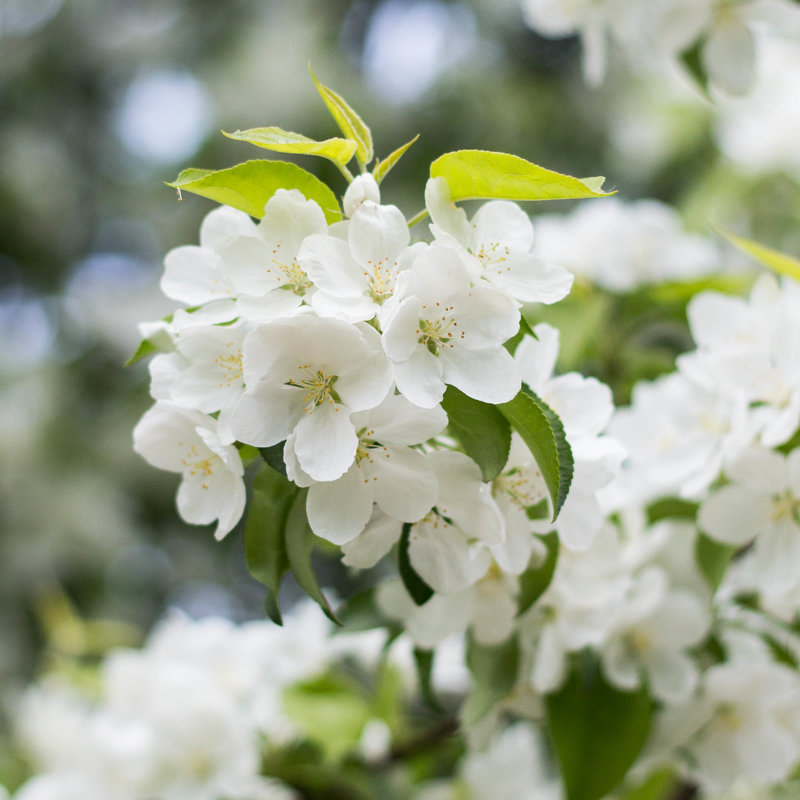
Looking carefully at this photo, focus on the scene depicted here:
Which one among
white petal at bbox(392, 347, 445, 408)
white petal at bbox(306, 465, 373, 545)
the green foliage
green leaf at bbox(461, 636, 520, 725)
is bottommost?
green leaf at bbox(461, 636, 520, 725)

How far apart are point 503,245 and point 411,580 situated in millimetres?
233

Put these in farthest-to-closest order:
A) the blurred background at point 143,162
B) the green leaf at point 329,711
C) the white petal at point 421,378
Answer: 1. the blurred background at point 143,162
2. the green leaf at point 329,711
3. the white petal at point 421,378

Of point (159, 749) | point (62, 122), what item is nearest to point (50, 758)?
point (159, 749)

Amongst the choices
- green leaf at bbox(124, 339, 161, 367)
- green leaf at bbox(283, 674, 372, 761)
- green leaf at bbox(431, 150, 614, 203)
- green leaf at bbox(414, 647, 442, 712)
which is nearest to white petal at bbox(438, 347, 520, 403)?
green leaf at bbox(431, 150, 614, 203)

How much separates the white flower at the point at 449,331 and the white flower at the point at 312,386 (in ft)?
0.06

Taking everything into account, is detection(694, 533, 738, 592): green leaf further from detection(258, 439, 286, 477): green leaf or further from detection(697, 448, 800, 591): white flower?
detection(258, 439, 286, 477): green leaf

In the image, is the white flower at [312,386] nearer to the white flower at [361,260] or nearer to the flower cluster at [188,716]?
the white flower at [361,260]

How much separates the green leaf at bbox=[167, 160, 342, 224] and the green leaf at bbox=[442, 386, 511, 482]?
5.6 inches

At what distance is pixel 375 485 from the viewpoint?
55cm

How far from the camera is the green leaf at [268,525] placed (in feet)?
1.95

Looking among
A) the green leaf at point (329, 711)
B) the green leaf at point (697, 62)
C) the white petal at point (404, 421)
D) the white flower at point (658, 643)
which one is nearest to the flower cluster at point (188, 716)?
the green leaf at point (329, 711)

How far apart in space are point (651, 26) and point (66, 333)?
7.48ft

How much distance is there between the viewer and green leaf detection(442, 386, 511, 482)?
558mm

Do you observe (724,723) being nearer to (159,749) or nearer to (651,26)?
(159,749)
